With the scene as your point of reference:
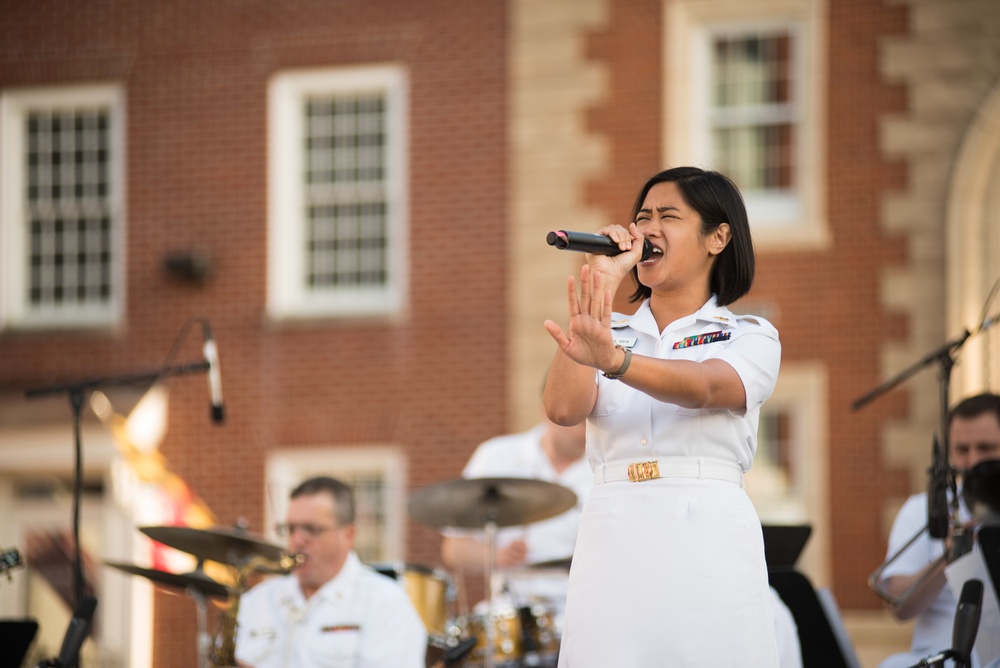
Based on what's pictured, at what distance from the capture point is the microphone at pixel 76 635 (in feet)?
17.1

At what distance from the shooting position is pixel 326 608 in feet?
20.4

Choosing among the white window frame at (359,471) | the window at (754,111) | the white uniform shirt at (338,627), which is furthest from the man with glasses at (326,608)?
the window at (754,111)

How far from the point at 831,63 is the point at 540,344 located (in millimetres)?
3342

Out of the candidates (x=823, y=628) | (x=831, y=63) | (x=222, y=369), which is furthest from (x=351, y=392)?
(x=823, y=628)

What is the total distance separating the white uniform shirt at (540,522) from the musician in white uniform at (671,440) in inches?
147

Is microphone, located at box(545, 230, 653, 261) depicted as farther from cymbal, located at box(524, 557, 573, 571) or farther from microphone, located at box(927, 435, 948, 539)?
cymbal, located at box(524, 557, 573, 571)

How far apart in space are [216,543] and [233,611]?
1.63ft

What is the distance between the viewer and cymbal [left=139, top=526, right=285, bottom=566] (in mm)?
6469

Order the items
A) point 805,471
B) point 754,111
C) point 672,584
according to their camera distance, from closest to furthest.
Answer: point 672,584 < point 805,471 < point 754,111

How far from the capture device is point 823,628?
6098 millimetres

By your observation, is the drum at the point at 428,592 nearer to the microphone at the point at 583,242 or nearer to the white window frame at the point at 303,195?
the microphone at the point at 583,242

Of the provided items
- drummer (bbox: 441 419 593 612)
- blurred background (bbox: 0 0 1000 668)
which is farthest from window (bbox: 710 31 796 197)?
drummer (bbox: 441 419 593 612)

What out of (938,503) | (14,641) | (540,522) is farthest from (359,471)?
(938,503)

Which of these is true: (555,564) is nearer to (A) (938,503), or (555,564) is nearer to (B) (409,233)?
(A) (938,503)
